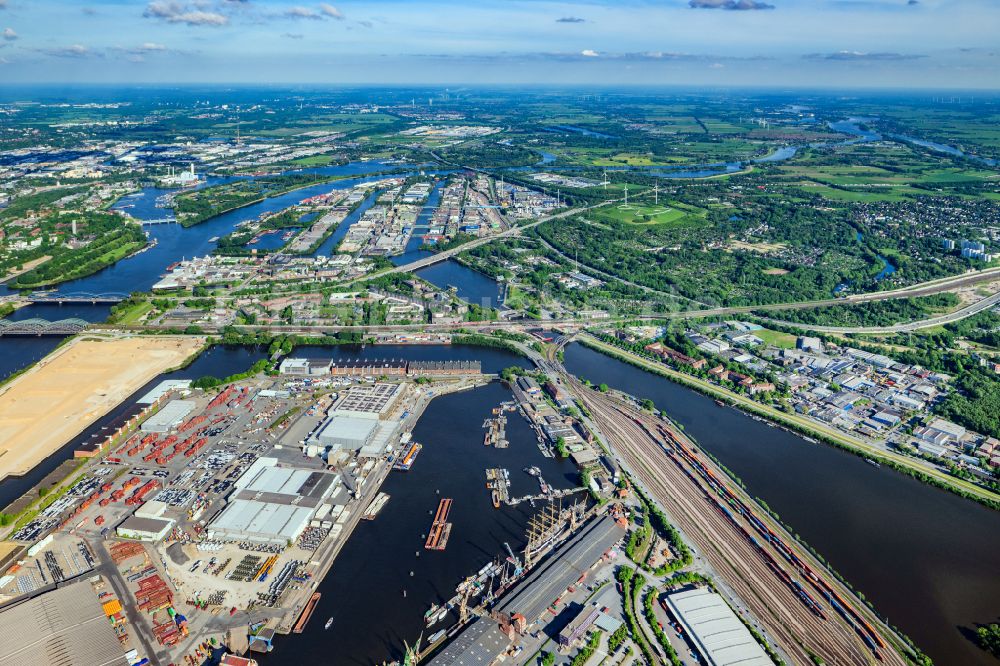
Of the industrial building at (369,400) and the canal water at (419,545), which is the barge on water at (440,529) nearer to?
the canal water at (419,545)

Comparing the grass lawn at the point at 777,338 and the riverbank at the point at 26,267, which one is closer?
the grass lawn at the point at 777,338

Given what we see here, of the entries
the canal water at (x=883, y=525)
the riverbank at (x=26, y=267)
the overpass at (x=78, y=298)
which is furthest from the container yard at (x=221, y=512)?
the riverbank at (x=26, y=267)

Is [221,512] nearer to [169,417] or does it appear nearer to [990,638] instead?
[169,417]

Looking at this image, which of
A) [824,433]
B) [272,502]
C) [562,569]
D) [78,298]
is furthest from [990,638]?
[78,298]

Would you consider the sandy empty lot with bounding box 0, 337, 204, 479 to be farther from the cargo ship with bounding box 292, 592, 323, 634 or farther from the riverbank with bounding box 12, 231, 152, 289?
the cargo ship with bounding box 292, 592, 323, 634

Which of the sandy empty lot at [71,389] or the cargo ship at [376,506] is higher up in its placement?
the sandy empty lot at [71,389]

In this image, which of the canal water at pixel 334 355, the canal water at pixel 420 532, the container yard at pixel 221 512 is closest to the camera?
the canal water at pixel 420 532
